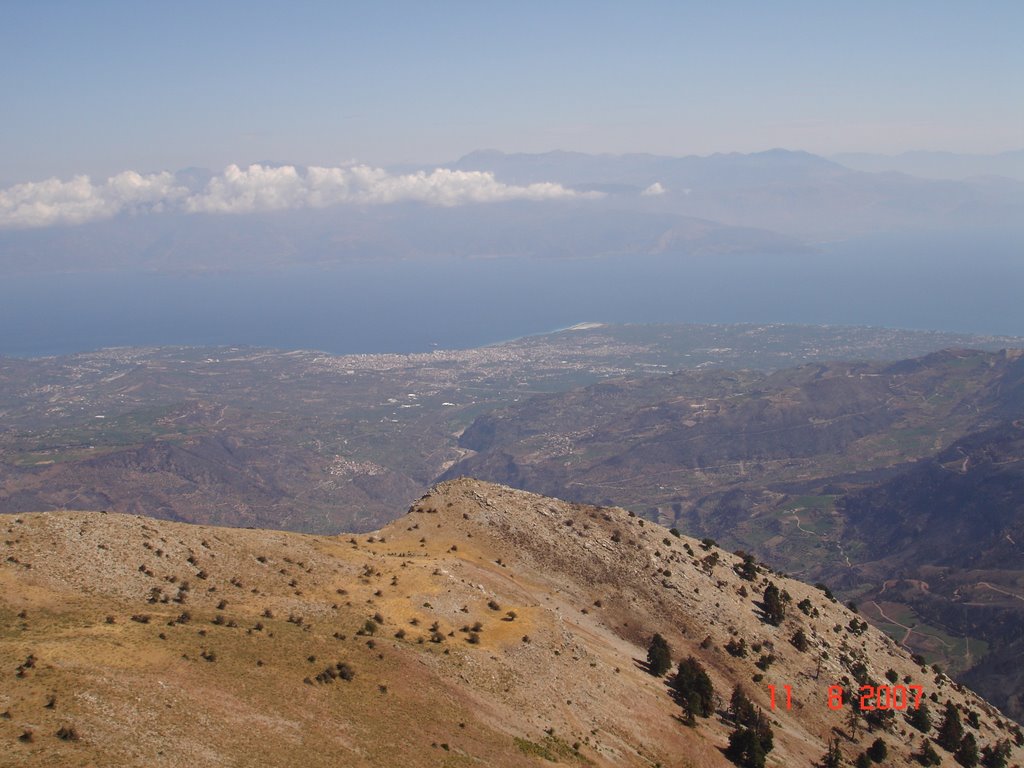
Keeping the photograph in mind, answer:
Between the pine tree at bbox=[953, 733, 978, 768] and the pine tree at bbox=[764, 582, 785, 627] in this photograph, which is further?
the pine tree at bbox=[764, 582, 785, 627]

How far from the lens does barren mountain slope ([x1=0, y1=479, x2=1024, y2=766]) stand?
99.9ft

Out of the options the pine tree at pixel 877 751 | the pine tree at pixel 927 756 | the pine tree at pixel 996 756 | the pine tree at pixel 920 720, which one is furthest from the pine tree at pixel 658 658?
the pine tree at pixel 996 756

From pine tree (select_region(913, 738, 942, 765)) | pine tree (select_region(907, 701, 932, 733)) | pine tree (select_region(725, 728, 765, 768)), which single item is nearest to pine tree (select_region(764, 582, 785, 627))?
pine tree (select_region(907, 701, 932, 733))

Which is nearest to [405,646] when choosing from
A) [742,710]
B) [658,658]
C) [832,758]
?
[658,658]

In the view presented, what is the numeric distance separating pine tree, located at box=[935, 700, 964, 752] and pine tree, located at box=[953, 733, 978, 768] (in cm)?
50

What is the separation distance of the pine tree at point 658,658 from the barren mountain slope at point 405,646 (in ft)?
5.55

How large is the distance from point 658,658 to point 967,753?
26.2 metres

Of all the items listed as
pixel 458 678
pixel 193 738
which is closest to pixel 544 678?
pixel 458 678

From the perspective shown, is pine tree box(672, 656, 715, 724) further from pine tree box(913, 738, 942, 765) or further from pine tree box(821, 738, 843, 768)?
pine tree box(913, 738, 942, 765)

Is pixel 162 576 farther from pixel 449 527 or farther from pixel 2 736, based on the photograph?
pixel 449 527

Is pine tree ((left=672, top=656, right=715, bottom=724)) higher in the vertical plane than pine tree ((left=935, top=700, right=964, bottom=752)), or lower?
higher

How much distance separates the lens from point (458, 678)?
4041 cm

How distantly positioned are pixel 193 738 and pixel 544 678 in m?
20.6
